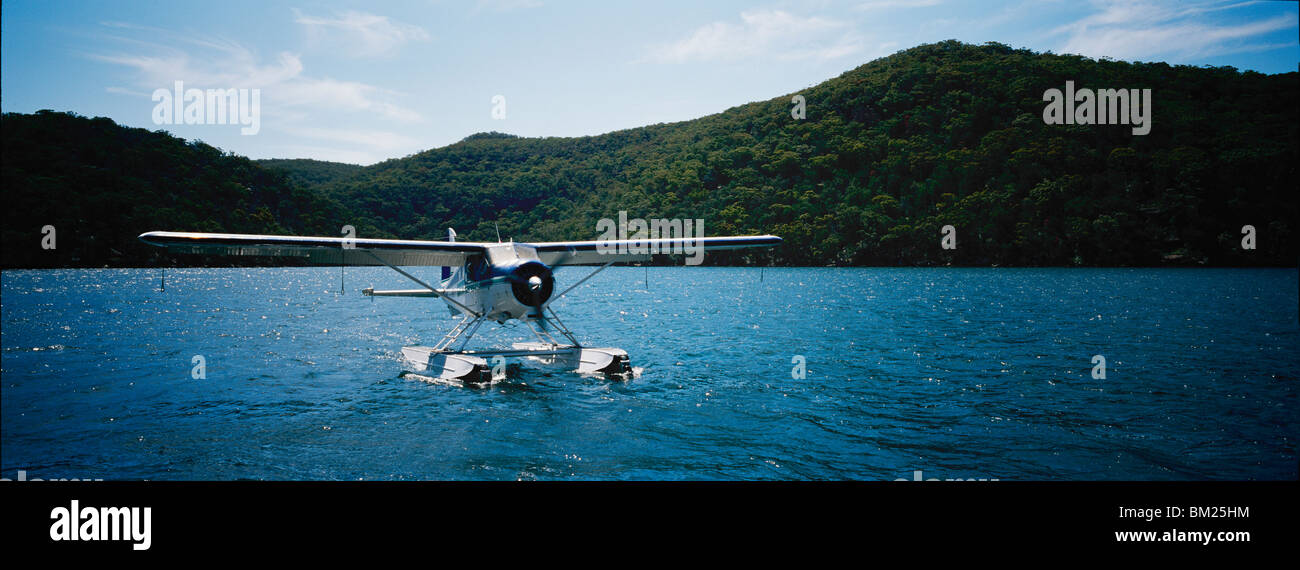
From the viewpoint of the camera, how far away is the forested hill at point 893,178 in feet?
256

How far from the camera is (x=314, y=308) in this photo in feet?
122

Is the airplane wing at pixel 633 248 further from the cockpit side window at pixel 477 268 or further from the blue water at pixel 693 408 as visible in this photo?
the blue water at pixel 693 408

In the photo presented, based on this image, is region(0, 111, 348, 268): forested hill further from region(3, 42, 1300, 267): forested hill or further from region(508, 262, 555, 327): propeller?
region(508, 262, 555, 327): propeller

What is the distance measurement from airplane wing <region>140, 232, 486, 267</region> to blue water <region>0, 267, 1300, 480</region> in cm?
281

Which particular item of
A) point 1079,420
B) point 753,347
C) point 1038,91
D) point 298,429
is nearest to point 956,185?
point 1038,91

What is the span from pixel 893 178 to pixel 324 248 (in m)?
109

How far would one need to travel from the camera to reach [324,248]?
11.0 metres

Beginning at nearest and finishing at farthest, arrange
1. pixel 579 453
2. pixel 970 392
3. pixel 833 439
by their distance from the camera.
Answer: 1. pixel 579 453
2. pixel 833 439
3. pixel 970 392

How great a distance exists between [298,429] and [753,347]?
1316 cm

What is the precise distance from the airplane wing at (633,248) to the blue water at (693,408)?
9.11ft

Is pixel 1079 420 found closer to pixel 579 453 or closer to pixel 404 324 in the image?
pixel 579 453

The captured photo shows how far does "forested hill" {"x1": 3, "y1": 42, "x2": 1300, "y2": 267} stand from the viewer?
7800 centimetres

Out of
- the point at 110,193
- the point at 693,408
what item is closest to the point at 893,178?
the point at 693,408

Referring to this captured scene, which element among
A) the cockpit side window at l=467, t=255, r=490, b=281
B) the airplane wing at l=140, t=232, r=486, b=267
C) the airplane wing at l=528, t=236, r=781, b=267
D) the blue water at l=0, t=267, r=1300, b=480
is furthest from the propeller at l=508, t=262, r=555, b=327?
the blue water at l=0, t=267, r=1300, b=480
